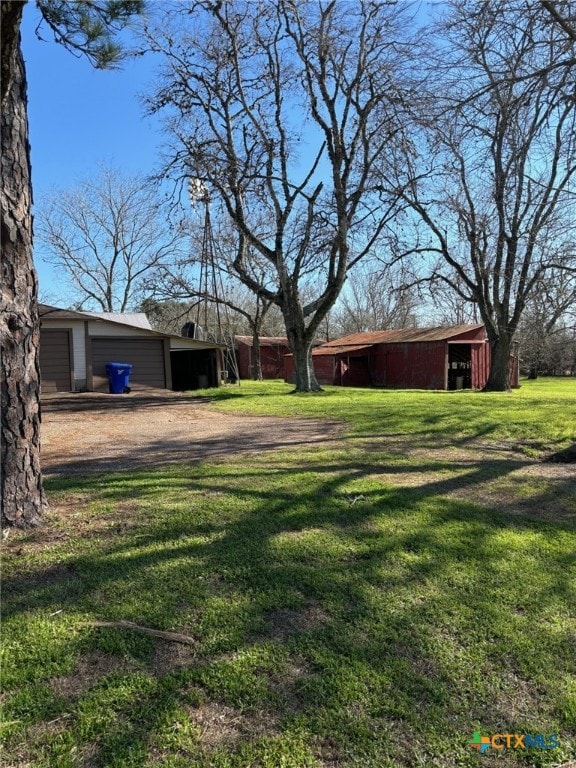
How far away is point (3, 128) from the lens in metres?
3.68

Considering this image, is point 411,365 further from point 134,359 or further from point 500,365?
point 134,359

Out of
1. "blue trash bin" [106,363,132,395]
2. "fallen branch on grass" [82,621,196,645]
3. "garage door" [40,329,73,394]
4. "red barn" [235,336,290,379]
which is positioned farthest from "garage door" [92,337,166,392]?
"red barn" [235,336,290,379]

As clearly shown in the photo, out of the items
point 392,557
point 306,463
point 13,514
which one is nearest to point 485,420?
point 306,463

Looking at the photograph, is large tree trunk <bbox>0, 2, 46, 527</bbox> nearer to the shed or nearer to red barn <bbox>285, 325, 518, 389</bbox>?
the shed

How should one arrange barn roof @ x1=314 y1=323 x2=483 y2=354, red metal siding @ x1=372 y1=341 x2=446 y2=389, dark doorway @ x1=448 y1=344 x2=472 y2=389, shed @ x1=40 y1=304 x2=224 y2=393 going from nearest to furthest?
shed @ x1=40 y1=304 x2=224 y2=393 → red metal siding @ x1=372 y1=341 x2=446 y2=389 → barn roof @ x1=314 y1=323 x2=483 y2=354 → dark doorway @ x1=448 y1=344 x2=472 y2=389

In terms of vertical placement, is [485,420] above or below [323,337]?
below

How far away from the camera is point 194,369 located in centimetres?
2506

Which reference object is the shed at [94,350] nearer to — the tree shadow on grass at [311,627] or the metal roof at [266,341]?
the tree shadow on grass at [311,627]

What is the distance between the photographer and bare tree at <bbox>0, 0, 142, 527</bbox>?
3646 millimetres

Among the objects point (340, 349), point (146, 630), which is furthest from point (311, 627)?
point (340, 349)

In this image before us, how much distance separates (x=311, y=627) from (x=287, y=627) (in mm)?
125

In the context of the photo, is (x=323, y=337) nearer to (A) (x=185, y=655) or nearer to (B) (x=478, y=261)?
(B) (x=478, y=261)

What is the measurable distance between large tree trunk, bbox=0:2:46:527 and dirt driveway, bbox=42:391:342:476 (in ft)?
7.03

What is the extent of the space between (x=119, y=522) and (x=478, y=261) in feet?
65.6
